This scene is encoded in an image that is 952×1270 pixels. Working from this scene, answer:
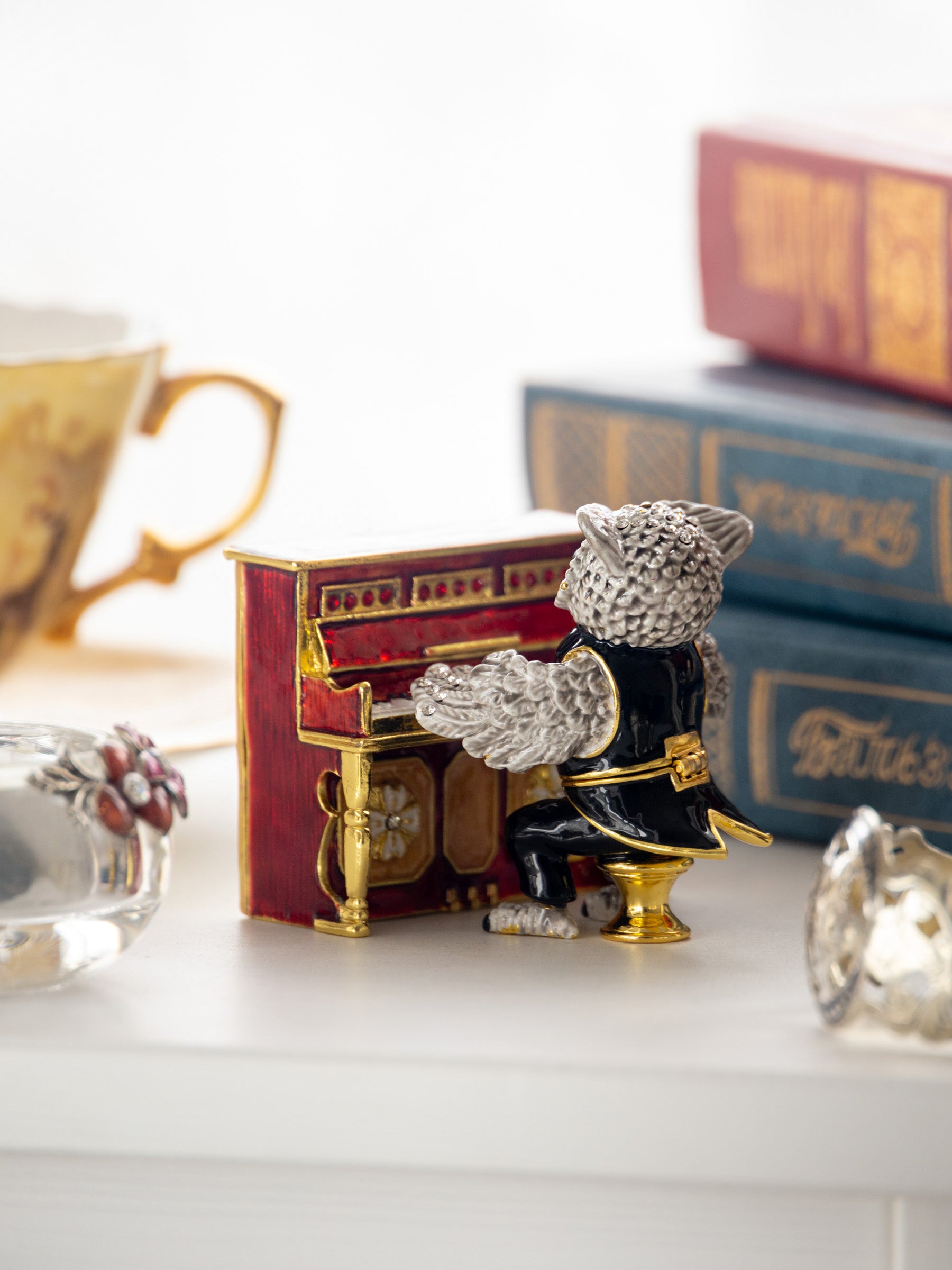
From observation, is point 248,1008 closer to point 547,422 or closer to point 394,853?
point 394,853

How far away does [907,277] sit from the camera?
112 cm

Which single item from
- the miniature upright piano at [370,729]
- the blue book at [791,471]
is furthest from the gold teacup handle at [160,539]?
the miniature upright piano at [370,729]

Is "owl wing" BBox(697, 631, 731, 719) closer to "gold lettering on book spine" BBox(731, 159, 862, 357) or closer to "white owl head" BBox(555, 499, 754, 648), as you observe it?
"white owl head" BBox(555, 499, 754, 648)

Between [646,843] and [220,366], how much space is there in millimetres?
521

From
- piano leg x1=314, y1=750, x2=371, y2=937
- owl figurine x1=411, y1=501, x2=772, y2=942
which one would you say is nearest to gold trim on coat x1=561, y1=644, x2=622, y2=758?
owl figurine x1=411, y1=501, x2=772, y2=942

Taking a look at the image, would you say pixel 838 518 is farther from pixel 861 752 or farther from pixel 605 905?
pixel 605 905

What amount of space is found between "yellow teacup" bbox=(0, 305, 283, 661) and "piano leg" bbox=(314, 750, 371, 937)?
0.37m

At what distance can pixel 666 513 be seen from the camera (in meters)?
0.84

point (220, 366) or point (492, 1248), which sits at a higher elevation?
point (220, 366)

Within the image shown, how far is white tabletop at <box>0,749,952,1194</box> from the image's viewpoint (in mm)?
698

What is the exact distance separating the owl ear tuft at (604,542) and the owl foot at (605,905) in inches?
7.4

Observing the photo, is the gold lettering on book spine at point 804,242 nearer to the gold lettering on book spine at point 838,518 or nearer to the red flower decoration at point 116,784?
the gold lettering on book spine at point 838,518

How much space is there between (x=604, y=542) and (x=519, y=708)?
86mm

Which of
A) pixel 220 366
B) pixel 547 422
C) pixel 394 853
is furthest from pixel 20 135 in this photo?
pixel 394 853
